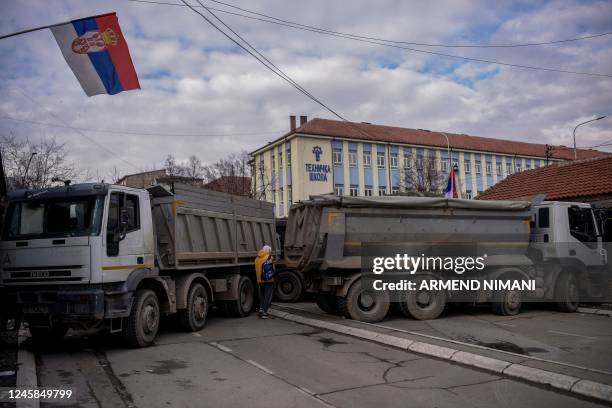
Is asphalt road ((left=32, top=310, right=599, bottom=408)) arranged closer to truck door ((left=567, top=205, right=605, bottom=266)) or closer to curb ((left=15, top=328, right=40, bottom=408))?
curb ((left=15, top=328, right=40, bottom=408))

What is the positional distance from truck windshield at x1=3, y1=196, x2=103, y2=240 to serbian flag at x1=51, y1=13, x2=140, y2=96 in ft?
A: 8.46

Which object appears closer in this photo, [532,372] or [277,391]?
[277,391]

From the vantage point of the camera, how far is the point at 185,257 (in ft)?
34.7

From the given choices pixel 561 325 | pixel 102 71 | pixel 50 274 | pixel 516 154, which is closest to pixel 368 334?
pixel 561 325

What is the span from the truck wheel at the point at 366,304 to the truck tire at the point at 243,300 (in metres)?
3.13

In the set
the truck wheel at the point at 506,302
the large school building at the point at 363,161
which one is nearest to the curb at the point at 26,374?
the truck wheel at the point at 506,302

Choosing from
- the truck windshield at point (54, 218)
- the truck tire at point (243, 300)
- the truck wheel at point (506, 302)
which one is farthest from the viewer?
the truck tire at point (243, 300)

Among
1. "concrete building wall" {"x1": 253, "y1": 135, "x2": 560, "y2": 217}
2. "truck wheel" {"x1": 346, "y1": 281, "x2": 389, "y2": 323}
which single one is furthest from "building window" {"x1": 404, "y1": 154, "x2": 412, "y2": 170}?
"truck wheel" {"x1": 346, "y1": 281, "x2": 389, "y2": 323}

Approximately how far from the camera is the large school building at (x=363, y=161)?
49438 mm

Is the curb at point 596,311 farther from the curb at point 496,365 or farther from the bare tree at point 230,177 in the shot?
the bare tree at point 230,177

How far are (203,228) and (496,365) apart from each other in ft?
22.1

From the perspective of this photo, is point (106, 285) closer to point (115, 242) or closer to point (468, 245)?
point (115, 242)

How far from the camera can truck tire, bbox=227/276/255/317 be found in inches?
513

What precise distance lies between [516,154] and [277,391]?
205ft
